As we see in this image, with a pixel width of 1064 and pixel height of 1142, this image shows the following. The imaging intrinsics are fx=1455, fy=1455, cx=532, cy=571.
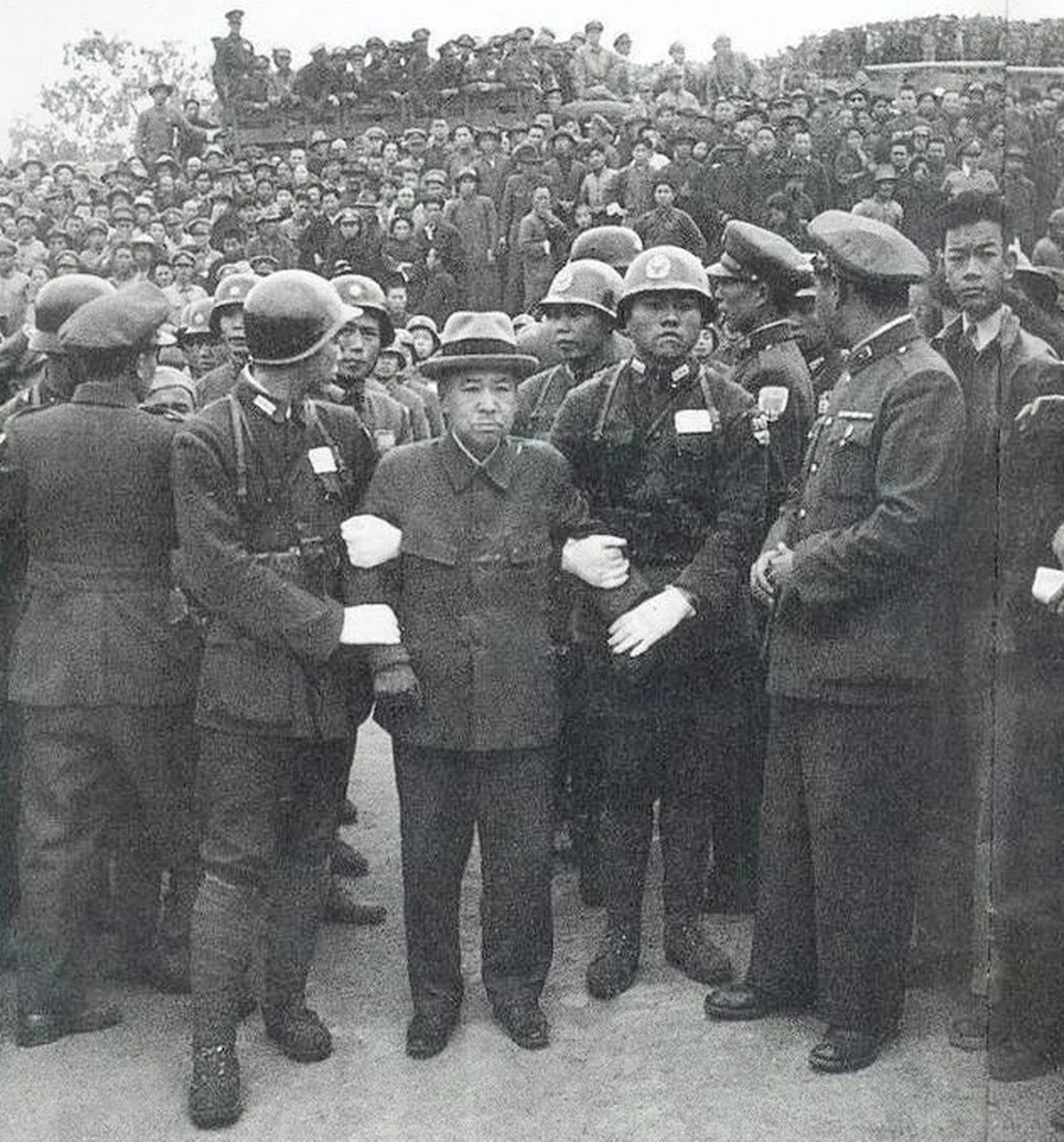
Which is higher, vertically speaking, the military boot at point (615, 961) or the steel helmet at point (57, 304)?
the steel helmet at point (57, 304)

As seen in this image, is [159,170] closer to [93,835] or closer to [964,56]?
[964,56]

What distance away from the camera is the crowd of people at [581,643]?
3.66 meters

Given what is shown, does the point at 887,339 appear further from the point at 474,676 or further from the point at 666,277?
the point at 474,676

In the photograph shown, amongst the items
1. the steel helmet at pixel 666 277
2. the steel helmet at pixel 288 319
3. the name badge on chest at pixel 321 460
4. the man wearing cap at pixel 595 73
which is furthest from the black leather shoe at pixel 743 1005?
the man wearing cap at pixel 595 73

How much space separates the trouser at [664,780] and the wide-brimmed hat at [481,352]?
1.04m

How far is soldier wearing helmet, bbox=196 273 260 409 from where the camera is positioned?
5.96 meters

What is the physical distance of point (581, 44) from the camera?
57.4 feet

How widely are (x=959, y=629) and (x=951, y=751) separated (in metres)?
0.34

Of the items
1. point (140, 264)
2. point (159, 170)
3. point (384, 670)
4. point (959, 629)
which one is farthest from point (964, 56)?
point (159, 170)

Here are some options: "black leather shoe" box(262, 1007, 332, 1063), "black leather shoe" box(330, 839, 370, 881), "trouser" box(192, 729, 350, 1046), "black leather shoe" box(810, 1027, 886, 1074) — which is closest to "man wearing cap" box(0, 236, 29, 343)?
"black leather shoe" box(330, 839, 370, 881)

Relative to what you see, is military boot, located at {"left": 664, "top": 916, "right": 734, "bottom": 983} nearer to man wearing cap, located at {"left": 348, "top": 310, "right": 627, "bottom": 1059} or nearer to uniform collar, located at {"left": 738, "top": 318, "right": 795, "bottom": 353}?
man wearing cap, located at {"left": 348, "top": 310, "right": 627, "bottom": 1059}

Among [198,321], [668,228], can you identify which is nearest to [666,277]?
[198,321]

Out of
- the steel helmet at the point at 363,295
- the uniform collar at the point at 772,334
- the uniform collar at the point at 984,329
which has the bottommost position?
the uniform collar at the point at 772,334

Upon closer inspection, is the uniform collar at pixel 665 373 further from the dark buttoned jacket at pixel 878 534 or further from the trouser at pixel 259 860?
the trouser at pixel 259 860
